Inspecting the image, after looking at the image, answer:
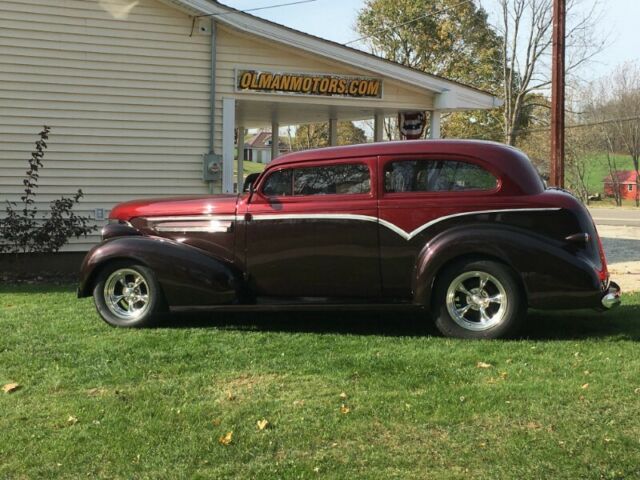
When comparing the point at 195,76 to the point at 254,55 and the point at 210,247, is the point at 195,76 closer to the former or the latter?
the point at 254,55

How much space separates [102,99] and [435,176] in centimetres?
677

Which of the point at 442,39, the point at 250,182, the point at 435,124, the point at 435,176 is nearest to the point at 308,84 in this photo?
the point at 435,124

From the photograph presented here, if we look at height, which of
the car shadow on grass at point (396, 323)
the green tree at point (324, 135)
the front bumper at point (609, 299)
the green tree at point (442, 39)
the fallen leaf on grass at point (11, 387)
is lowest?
the fallen leaf on grass at point (11, 387)

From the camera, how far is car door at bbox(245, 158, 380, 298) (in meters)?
5.90

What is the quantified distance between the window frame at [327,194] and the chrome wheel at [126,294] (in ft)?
5.01

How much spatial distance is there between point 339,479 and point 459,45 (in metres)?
37.8

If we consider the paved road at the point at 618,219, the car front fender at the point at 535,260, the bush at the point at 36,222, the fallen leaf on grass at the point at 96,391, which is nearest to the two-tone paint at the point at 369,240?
the car front fender at the point at 535,260

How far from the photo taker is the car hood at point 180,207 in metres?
6.34

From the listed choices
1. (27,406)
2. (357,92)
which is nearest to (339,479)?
(27,406)

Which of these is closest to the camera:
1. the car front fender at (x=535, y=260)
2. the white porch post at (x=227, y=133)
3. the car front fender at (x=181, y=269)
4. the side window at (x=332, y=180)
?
the car front fender at (x=535, y=260)

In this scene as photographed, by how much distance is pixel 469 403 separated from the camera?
13.4ft

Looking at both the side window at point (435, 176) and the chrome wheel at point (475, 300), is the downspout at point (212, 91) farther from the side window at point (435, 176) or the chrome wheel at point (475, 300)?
the chrome wheel at point (475, 300)

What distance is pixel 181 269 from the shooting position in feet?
20.1

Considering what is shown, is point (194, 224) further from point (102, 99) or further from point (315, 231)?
point (102, 99)
